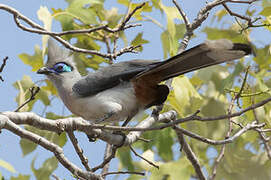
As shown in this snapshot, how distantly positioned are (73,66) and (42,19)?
0.97m

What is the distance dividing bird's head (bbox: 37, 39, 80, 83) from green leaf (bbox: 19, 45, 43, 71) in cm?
Result: 15

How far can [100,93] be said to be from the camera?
3596 mm

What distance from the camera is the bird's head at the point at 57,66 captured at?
3.89m

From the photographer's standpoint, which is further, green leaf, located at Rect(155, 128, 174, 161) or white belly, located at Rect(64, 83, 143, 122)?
green leaf, located at Rect(155, 128, 174, 161)

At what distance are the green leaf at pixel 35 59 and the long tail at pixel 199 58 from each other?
1075mm

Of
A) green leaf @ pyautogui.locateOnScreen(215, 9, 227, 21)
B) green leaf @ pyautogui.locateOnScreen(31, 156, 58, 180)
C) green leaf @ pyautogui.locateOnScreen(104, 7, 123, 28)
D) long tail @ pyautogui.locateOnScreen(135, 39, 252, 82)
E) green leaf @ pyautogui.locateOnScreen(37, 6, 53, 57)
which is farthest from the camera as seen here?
green leaf @ pyautogui.locateOnScreen(215, 9, 227, 21)

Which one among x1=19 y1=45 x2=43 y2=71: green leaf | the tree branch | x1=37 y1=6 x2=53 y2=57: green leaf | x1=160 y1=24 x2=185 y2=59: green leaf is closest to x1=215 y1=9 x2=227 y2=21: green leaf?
x1=160 y1=24 x2=185 y2=59: green leaf

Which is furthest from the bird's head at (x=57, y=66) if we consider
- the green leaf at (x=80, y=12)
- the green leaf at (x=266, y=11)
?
the green leaf at (x=266, y=11)

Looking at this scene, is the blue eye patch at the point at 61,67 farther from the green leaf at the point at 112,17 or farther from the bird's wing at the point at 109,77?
the green leaf at the point at 112,17

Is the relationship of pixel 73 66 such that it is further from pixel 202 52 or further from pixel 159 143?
pixel 202 52

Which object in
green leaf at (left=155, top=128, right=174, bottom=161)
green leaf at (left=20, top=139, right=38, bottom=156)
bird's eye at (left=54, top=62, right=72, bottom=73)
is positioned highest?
bird's eye at (left=54, top=62, right=72, bottom=73)

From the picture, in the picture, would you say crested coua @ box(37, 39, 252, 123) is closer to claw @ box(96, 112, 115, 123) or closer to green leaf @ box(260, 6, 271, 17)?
claw @ box(96, 112, 115, 123)

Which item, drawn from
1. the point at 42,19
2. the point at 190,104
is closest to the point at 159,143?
the point at 190,104

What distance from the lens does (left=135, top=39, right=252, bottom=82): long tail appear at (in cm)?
273
